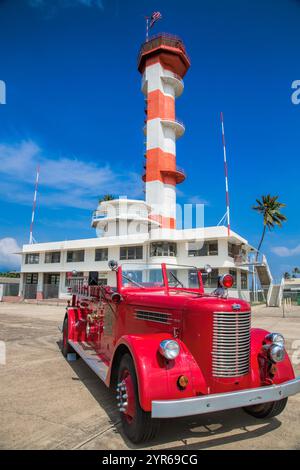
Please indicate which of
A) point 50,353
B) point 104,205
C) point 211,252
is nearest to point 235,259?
point 211,252

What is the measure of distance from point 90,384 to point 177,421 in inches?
83.8

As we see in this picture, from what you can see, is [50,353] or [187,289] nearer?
[187,289]

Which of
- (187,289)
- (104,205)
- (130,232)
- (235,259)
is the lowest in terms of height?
(187,289)

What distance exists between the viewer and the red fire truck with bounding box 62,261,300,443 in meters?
3.39

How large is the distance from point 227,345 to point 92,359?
2.84m

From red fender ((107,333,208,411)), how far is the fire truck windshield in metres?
1.60

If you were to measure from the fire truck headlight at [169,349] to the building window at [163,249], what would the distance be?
28599 millimetres

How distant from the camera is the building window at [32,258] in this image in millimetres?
42394

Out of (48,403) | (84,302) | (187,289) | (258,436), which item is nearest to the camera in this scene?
(258,436)

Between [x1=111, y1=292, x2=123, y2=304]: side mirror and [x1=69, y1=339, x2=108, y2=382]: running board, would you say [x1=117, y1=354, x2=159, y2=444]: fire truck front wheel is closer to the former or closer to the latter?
[x1=69, y1=339, x2=108, y2=382]: running board

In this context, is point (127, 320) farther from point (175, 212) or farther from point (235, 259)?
point (175, 212)

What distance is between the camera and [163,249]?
32.4 m
